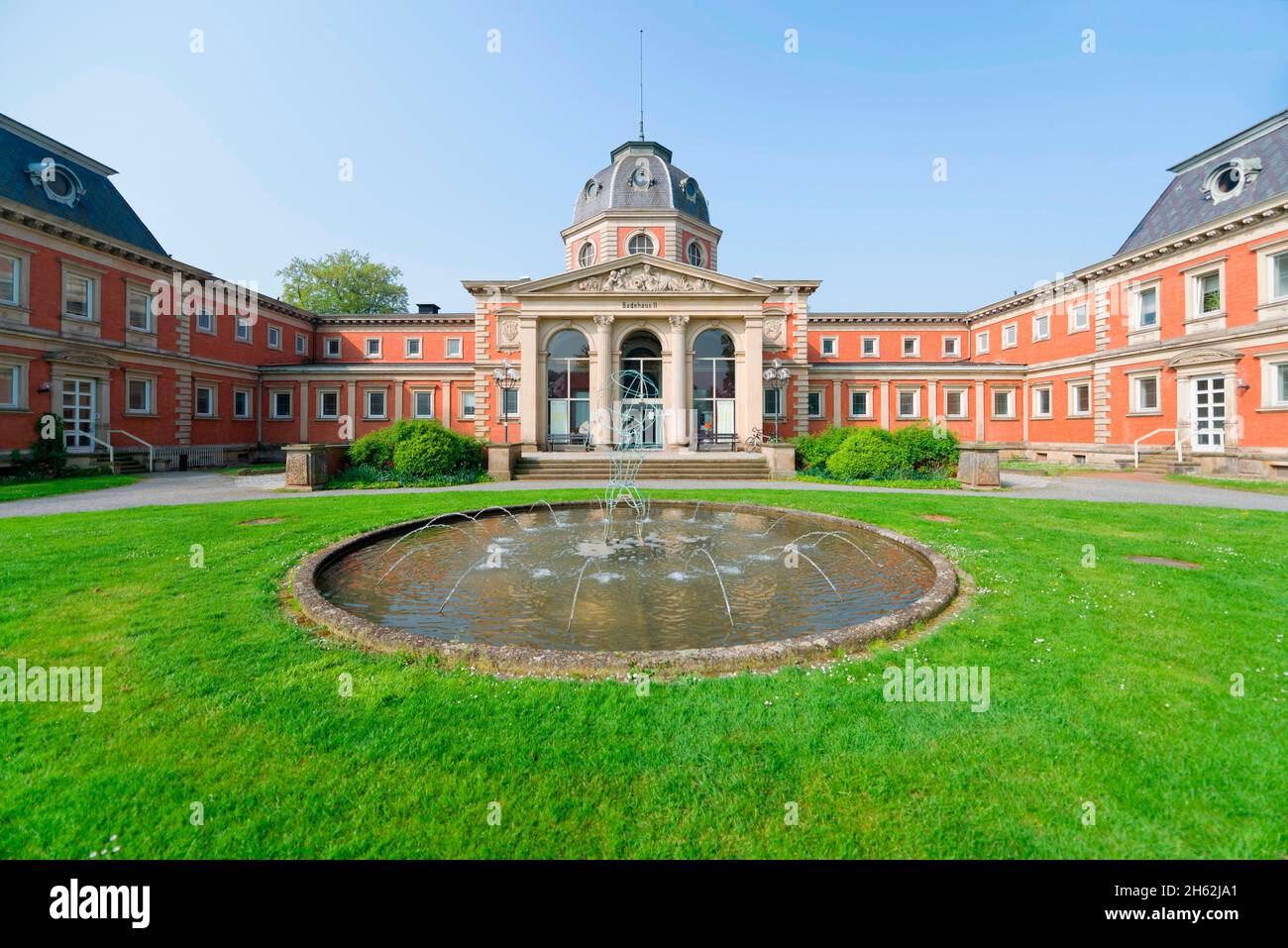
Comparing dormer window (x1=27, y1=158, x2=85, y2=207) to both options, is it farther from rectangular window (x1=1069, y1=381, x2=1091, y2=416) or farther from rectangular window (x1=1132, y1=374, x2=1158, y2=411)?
rectangular window (x1=1069, y1=381, x2=1091, y2=416)

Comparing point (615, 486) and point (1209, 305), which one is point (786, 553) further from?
point (1209, 305)

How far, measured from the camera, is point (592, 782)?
2.78m

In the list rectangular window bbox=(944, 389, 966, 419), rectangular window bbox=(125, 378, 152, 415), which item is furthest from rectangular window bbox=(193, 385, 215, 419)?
rectangular window bbox=(944, 389, 966, 419)

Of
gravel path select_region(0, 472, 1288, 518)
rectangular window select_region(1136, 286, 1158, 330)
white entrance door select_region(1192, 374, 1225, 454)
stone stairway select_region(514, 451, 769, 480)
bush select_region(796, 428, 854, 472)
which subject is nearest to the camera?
gravel path select_region(0, 472, 1288, 518)

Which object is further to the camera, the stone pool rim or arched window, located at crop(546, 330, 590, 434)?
arched window, located at crop(546, 330, 590, 434)

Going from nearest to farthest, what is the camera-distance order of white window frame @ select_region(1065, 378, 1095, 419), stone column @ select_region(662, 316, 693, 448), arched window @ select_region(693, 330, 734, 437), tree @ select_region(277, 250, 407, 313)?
stone column @ select_region(662, 316, 693, 448) → arched window @ select_region(693, 330, 734, 437) → white window frame @ select_region(1065, 378, 1095, 419) → tree @ select_region(277, 250, 407, 313)

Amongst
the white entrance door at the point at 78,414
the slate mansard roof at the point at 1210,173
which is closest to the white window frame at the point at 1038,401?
the slate mansard roof at the point at 1210,173

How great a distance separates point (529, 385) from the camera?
27203 millimetres

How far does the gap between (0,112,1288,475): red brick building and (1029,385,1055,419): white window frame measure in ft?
0.44

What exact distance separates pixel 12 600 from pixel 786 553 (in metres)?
8.96

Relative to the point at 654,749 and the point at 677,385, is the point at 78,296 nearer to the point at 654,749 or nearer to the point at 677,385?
the point at 677,385

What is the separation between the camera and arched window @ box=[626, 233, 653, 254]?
34281 millimetres

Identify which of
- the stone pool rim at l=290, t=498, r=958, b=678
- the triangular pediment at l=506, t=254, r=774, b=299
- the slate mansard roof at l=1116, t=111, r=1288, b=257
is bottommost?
the stone pool rim at l=290, t=498, r=958, b=678
